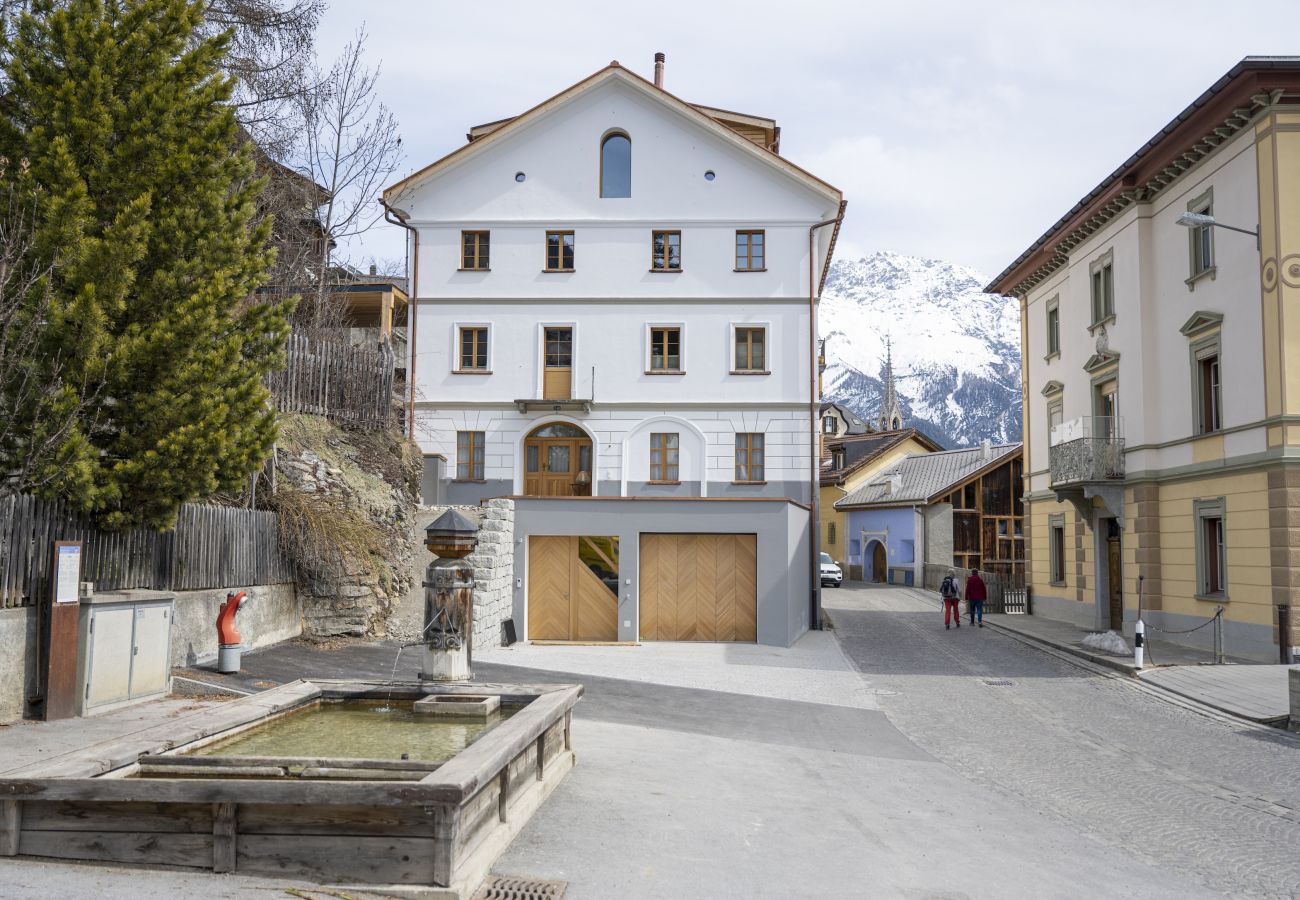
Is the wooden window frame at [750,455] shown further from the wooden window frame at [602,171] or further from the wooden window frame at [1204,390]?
the wooden window frame at [1204,390]

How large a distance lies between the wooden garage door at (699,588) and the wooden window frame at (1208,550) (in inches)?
384

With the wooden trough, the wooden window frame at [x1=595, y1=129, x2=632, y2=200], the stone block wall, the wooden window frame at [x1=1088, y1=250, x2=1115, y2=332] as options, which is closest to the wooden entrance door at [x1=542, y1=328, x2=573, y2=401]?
the wooden window frame at [x1=595, y1=129, x2=632, y2=200]

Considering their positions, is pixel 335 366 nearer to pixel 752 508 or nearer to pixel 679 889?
pixel 752 508

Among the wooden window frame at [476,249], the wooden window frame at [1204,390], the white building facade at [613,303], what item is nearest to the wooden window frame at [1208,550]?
the wooden window frame at [1204,390]

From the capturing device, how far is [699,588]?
82.6 feet

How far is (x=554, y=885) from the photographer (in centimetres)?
635

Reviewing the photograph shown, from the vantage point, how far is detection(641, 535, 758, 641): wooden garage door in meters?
25.1

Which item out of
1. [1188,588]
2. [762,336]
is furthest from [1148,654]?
[762,336]

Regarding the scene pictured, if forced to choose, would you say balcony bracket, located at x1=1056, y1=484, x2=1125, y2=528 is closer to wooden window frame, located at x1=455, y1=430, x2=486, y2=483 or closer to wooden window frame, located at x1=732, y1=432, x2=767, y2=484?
wooden window frame, located at x1=732, y1=432, x2=767, y2=484

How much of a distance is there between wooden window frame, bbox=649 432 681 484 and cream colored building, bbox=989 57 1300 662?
1026 cm

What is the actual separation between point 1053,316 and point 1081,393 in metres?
4.21

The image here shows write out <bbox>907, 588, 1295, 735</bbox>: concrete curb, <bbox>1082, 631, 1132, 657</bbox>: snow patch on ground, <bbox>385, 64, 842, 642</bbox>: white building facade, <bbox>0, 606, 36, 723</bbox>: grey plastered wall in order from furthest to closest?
<bbox>385, 64, 842, 642</bbox>: white building facade, <bbox>1082, 631, 1132, 657</bbox>: snow patch on ground, <bbox>907, 588, 1295, 735</bbox>: concrete curb, <bbox>0, 606, 36, 723</bbox>: grey plastered wall

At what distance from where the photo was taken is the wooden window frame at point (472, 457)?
30.1 metres

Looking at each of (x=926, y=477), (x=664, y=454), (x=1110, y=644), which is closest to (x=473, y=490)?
(x=664, y=454)
